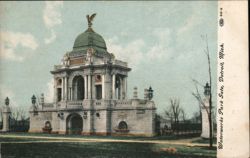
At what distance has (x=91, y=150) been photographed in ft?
20.8

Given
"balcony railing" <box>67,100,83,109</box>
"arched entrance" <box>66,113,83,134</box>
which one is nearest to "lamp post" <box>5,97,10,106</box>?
"balcony railing" <box>67,100,83,109</box>

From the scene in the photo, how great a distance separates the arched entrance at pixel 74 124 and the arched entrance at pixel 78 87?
43cm

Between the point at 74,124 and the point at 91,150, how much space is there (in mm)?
2822

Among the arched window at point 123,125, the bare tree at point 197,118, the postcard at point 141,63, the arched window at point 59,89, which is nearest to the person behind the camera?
the postcard at point 141,63

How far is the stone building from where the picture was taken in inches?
290

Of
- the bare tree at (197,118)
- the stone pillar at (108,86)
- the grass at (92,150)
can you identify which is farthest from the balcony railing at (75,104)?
the bare tree at (197,118)

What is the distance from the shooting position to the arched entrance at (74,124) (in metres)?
8.26

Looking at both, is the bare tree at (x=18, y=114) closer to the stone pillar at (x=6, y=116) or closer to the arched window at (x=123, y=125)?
the stone pillar at (x=6, y=116)

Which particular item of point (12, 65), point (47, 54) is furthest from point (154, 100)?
point (12, 65)

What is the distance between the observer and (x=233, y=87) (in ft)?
15.7

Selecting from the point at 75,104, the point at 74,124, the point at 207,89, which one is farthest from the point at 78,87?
the point at 207,89

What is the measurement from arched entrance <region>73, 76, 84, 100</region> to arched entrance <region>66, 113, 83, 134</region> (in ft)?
1.42

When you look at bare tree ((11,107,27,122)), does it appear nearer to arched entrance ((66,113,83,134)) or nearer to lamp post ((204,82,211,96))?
arched entrance ((66,113,83,134))

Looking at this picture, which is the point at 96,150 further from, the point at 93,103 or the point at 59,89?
the point at 93,103
